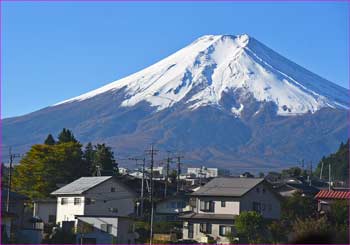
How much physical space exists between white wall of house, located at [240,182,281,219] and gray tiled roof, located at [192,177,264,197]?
0.33m

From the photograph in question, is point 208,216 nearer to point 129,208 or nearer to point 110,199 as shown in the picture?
point 110,199

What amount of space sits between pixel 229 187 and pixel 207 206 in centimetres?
167

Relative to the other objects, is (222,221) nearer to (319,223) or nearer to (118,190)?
(118,190)

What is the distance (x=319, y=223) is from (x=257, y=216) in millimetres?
9237

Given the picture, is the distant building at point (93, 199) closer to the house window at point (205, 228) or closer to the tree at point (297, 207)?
the house window at point (205, 228)

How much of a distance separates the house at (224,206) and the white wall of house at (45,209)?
8.17 meters

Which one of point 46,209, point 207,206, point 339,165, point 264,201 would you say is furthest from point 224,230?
point 339,165

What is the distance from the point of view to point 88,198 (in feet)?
145

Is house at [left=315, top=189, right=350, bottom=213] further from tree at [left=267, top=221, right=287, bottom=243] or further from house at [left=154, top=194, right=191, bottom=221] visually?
house at [left=154, top=194, right=191, bottom=221]

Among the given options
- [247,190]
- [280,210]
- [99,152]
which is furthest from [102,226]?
[99,152]

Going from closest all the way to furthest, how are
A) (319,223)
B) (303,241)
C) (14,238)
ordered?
(303,241)
(319,223)
(14,238)

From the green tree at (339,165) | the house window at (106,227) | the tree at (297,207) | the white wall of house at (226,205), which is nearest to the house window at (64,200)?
the white wall of house at (226,205)

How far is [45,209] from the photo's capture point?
46906mm

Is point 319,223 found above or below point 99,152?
below
